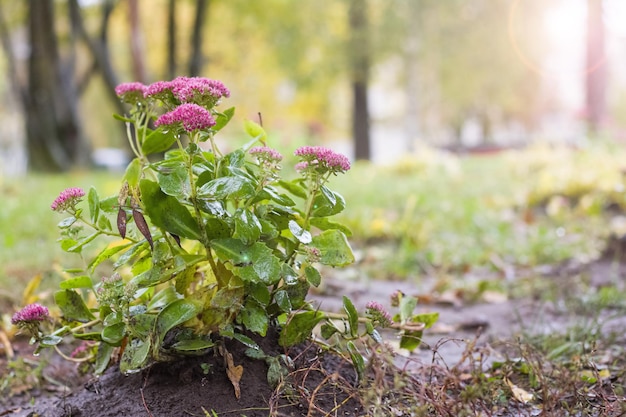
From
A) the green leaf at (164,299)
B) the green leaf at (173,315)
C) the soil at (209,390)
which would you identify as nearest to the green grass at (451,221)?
the soil at (209,390)

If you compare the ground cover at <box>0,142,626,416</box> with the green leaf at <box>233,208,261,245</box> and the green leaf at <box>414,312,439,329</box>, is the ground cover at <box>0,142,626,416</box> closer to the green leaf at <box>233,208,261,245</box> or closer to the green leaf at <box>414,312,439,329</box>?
the green leaf at <box>414,312,439,329</box>

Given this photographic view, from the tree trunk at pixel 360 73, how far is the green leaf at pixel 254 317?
1667cm

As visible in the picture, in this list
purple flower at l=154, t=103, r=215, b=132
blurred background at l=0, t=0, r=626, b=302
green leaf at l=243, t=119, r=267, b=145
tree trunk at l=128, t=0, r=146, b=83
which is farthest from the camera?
tree trunk at l=128, t=0, r=146, b=83

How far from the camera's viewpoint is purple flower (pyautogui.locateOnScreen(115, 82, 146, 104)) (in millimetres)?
1773

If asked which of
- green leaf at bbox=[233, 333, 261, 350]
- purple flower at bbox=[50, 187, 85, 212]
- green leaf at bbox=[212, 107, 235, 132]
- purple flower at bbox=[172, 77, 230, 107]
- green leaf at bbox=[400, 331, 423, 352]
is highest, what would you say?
purple flower at bbox=[172, 77, 230, 107]

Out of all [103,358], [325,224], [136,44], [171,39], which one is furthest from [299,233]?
[171,39]

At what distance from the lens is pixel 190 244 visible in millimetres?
1922

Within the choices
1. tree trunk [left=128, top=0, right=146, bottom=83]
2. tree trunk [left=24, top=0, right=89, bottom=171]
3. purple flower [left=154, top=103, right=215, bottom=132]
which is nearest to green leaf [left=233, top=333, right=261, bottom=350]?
purple flower [left=154, top=103, right=215, bottom=132]

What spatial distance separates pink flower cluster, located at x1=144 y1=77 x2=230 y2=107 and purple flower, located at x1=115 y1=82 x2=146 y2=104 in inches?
6.8

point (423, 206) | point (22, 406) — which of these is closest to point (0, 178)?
point (423, 206)

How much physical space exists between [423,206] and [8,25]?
54.8 ft

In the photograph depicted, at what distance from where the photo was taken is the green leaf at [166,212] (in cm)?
156

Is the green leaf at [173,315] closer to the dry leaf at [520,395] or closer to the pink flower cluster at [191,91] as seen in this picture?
the pink flower cluster at [191,91]

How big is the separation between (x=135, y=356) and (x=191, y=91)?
2.16 feet
